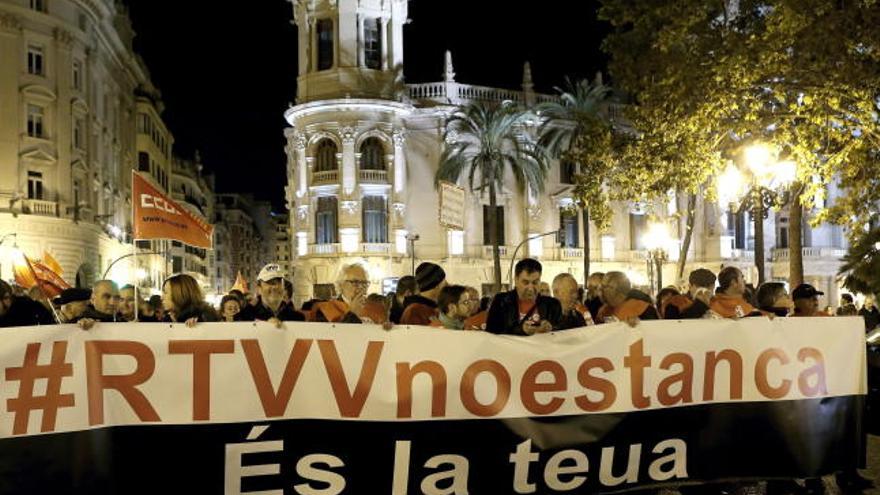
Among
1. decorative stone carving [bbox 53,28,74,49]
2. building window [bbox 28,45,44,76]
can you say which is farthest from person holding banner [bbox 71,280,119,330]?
decorative stone carving [bbox 53,28,74,49]

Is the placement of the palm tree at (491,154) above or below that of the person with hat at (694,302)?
above

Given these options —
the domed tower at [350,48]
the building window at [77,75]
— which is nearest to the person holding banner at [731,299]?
the building window at [77,75]

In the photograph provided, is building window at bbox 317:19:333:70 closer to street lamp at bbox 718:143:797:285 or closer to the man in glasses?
street lamp at bbox 718:143:797:285

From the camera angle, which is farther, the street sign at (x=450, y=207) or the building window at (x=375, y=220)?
the building window at (x=375, y=220)

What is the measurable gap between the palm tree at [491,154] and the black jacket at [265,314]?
38.5 metres

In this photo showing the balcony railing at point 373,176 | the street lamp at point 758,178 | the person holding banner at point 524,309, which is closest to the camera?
the person holding banner at point 524,309

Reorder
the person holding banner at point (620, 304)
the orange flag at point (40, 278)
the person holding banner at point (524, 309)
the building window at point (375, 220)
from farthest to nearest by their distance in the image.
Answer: the building window at point (375, 220) → the orange flag at point (40, 278) → the person holding banner at point (620, 304) → the person holding banner at point (524, 309)

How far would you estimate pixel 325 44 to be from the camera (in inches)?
2005

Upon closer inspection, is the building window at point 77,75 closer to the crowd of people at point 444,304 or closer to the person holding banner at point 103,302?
the crowd of people at point 444,304

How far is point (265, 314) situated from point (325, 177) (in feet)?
138

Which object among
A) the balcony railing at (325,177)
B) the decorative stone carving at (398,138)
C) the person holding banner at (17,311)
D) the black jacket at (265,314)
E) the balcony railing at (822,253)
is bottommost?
the black jacket at (265,314)

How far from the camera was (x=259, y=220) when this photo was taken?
559ft

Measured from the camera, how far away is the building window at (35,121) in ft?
135

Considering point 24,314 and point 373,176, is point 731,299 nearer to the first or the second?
point 24,314
